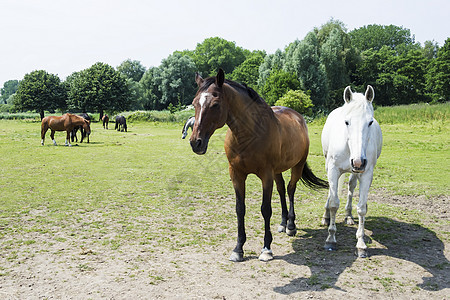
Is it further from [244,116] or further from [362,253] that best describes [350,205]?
[244,116]

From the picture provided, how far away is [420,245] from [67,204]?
6.52m

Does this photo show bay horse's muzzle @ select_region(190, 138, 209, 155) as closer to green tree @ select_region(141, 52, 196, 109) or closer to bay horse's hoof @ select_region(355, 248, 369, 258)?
bay horse's hoof @ select_region(355, 248, 369, 258)

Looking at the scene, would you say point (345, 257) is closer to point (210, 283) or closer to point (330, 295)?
point (330, 295)

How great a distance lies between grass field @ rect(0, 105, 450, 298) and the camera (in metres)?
3.93

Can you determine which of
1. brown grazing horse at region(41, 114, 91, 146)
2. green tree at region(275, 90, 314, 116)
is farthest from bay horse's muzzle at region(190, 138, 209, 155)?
green tree at region(275, 90, 314, 116)

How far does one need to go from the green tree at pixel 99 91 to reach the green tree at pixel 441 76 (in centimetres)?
4889

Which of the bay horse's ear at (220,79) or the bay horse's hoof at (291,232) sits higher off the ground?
the bay horse's ear at (220,79)

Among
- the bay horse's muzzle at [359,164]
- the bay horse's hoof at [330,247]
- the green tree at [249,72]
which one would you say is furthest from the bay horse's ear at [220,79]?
the green tree at [249,72]

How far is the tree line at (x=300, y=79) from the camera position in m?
43.4

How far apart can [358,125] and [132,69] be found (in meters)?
95.9

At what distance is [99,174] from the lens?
10.1 metres

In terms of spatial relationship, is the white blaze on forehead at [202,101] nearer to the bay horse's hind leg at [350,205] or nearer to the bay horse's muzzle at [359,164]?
the bay horse's muzzle at [359,164]

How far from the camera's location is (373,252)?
438 centimetres

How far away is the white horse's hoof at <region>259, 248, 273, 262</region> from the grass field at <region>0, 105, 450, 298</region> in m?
0.15
